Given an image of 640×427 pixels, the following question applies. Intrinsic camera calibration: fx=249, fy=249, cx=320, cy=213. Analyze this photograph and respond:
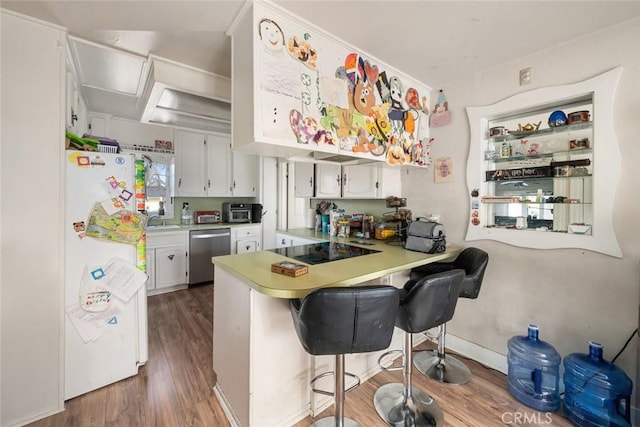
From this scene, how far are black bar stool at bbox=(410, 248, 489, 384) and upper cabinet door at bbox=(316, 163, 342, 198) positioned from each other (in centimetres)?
132

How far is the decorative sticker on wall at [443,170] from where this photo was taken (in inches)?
91.0

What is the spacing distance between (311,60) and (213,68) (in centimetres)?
91

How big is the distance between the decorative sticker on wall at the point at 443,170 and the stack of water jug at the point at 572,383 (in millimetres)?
1315

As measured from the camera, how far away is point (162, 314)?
2.85 m

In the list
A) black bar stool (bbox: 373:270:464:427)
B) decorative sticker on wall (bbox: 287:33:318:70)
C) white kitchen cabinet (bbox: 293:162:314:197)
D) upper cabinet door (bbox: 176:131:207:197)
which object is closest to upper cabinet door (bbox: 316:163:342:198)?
white kitchen cabinet (bbox: 293:162:314:197)

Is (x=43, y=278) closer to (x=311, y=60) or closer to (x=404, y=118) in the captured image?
(x=311, y=60)

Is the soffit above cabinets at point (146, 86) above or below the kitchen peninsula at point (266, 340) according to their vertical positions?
above

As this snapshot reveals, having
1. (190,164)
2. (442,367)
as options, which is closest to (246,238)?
(190,164)

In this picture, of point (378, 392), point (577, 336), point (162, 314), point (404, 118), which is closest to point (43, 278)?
point (162, 314)

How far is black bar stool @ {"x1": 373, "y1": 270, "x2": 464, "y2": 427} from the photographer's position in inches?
50.3

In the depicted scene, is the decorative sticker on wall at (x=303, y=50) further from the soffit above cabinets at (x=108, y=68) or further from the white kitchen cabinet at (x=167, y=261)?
the white kitchen cabinet at (x=167, y=261)

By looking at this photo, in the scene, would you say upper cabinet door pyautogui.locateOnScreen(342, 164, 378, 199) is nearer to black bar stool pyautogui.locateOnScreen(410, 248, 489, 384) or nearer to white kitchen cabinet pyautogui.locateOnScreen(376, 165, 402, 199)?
white kitchen cabinet pyautogui.locateOnScreen(376, 165, 402, 199)

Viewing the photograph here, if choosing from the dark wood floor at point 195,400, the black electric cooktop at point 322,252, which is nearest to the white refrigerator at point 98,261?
the dark wood floor at point 195,400

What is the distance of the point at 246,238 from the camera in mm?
4062
